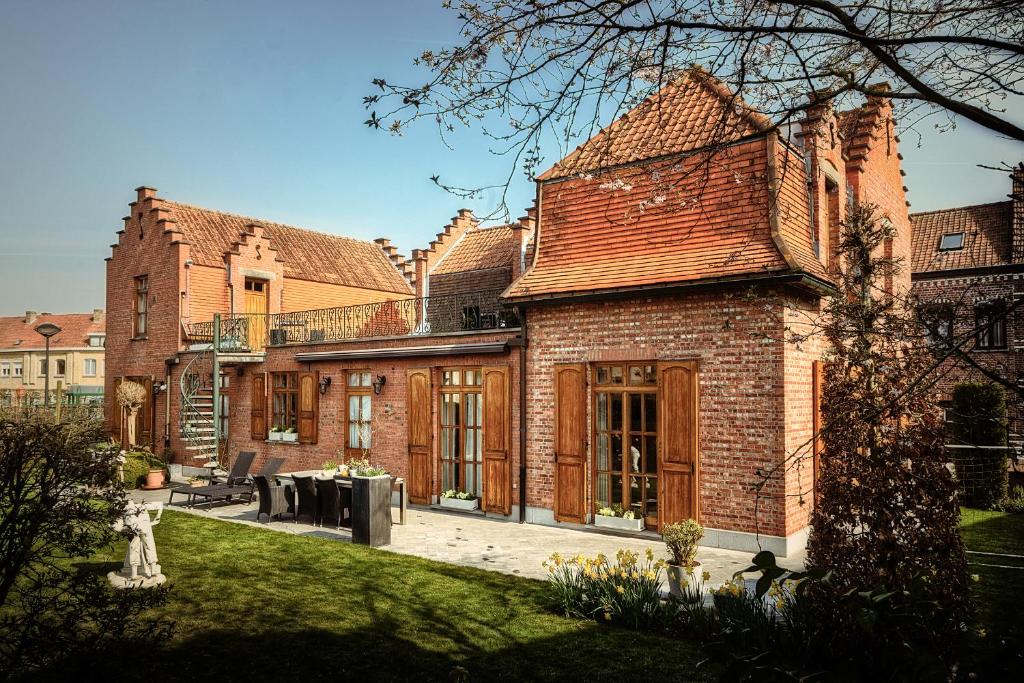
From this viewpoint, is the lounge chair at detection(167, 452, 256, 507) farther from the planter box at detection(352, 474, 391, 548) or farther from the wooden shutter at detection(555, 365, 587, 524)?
the wooden shutter at detection(555, 365, 587, 524)

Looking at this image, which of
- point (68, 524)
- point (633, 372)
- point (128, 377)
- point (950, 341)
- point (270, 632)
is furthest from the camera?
point (128, 377)

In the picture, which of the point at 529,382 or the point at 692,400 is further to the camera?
the point at 529,382

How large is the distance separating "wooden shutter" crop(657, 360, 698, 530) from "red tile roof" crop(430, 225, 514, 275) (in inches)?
352

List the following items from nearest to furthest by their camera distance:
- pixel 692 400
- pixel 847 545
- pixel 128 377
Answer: pixel 847 545
pixel 692 400
pixel 128 377

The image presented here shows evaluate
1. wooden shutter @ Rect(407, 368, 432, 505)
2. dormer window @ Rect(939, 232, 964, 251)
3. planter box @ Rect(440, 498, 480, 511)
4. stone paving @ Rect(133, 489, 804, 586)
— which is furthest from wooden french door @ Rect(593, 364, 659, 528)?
dormer window @ Rect(939, 232, 964, 251)

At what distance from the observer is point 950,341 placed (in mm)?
3766

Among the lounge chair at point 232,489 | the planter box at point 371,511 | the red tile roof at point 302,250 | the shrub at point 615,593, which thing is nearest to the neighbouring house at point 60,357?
the red tile roof at point 302,250

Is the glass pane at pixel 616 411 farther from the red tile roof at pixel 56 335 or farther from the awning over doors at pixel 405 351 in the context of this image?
the red tile roof at pixel 56 335

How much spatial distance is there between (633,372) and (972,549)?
18.9 ft

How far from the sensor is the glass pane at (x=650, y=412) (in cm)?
1111

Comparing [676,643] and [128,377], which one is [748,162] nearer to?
[676,643]

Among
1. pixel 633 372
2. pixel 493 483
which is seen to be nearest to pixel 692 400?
pixel 633 372

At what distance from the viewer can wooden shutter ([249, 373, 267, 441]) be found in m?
Answer: 18.1

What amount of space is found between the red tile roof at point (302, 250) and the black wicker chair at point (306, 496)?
10.8 metres
